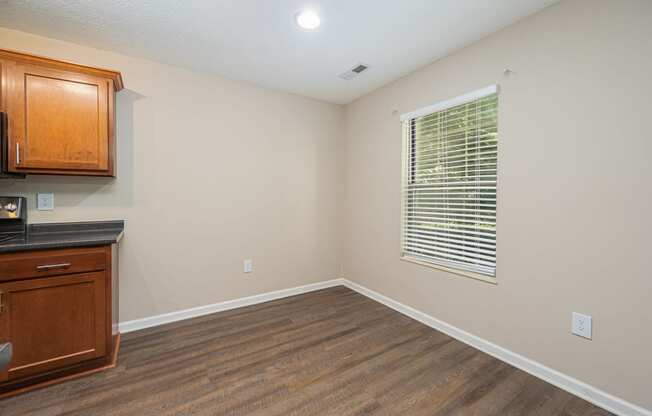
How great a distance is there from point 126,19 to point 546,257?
3.34 m

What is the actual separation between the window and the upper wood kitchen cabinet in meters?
2.65

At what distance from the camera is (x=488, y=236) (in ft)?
7.38

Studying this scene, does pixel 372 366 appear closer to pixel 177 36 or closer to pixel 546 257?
pixel 546 257

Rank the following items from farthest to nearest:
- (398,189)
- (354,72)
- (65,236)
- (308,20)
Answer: (398,189) → (354,72) → (65,236) → (308,20)

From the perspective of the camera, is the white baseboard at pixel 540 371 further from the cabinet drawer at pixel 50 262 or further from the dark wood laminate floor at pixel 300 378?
the cabinet drawer at pixel 50 262

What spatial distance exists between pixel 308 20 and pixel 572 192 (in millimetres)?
2087

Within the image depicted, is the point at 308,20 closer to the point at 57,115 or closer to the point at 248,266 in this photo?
the point at 57,115

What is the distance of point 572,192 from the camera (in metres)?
1.78

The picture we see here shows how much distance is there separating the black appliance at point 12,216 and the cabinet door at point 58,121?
305mm

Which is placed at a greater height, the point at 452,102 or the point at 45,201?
the point at 452,102

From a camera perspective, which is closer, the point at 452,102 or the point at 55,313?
the point at 55,313

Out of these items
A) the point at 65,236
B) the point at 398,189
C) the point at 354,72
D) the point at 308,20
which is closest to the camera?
the point at 308,20

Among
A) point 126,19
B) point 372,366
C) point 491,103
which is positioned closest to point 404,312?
point 372,366

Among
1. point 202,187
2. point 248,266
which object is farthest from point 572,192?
point 202,187
